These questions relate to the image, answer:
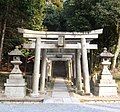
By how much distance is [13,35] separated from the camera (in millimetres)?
27734

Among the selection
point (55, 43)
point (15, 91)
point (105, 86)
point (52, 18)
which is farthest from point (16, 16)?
point (52, 18)

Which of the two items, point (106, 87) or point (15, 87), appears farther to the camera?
point (106, 87)

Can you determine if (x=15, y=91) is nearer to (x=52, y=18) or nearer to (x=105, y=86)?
(x=105, y=86)

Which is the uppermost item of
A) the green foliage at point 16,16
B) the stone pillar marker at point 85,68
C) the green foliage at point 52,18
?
the green foliage at point 52,18

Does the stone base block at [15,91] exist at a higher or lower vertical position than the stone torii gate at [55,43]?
lower

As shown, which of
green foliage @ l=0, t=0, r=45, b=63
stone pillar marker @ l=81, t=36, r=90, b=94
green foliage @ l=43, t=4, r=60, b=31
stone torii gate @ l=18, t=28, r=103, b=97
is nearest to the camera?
stone torii gate @ l=18, t=28, r=103, b=97

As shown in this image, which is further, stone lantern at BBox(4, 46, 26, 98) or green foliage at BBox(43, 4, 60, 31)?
green foliage at BBox(43, 4, 60, 31)

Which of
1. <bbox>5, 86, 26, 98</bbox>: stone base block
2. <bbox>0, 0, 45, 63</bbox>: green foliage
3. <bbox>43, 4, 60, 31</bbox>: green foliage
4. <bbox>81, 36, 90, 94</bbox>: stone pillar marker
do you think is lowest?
<bbox>5, 86, 26, 98</bbox>: stone base block

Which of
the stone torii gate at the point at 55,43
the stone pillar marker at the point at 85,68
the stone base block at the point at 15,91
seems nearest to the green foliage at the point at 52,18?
the stone torii gate at the point at 55,43

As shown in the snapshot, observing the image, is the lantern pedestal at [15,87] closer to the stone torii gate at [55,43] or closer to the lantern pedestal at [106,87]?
the stone torii gate at [55,43]

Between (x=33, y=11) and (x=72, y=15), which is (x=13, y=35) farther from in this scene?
(x=72, y=15)

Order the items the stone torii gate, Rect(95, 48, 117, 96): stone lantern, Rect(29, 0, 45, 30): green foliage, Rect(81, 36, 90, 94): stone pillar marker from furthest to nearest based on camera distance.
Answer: Rect(29, 0, 45, 30): green foliage, Rect(81, 36, 90, 94): stone pillar marker, Rect(95, 48, 117, 96): stone lantern, the stone torii gate

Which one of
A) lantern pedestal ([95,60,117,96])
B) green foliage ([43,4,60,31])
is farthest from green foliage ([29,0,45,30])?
green foliage ([43,4,60,31])

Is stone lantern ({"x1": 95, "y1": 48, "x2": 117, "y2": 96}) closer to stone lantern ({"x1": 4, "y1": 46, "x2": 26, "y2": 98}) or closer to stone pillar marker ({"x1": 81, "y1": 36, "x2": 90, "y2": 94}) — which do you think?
stone pillar marker ({"x1": 81, "y1": 36, "x2": 90, "y2": 94})
